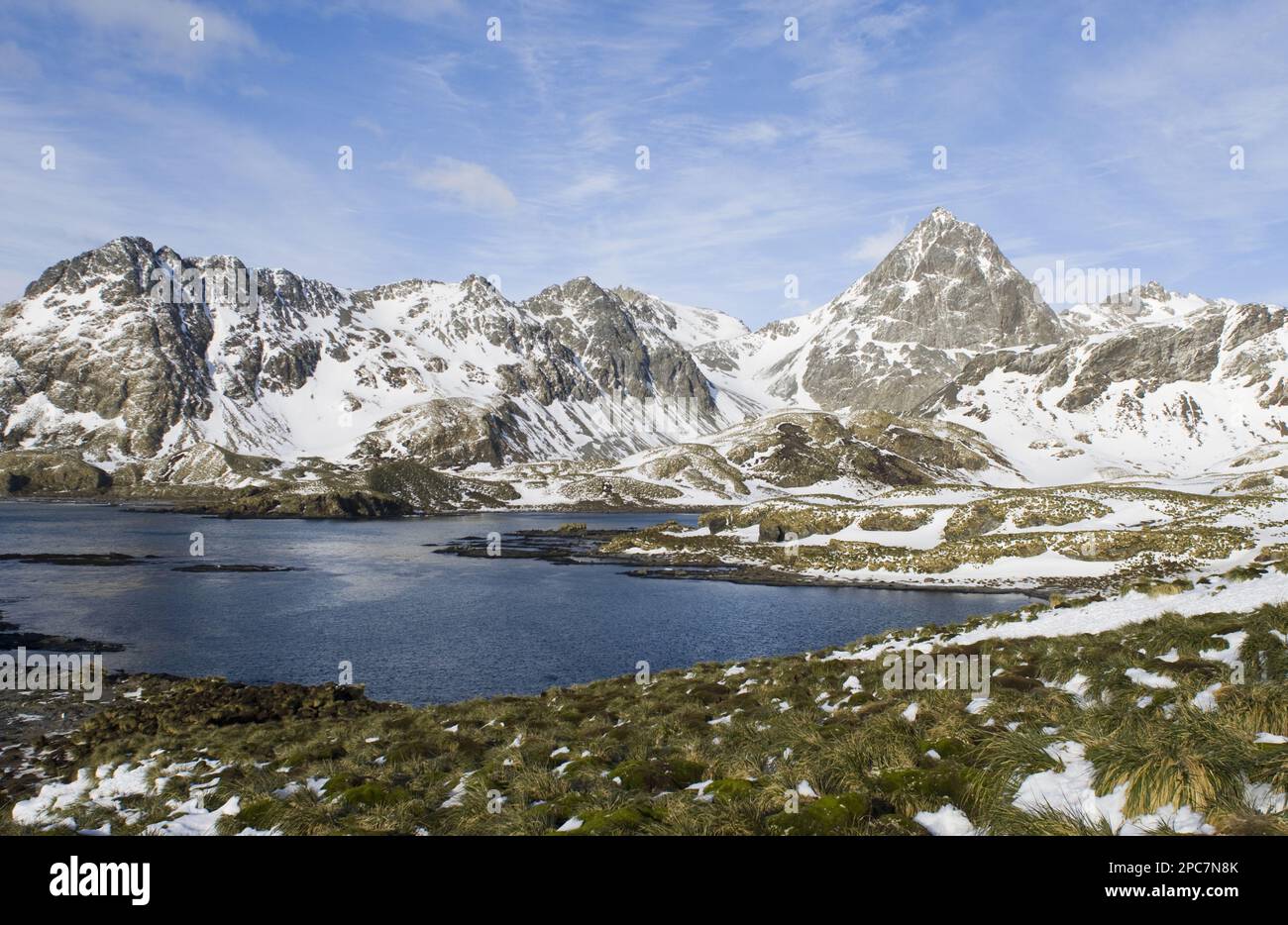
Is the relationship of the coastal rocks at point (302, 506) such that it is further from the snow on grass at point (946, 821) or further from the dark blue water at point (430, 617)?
the snow on grass at point (946, 821)

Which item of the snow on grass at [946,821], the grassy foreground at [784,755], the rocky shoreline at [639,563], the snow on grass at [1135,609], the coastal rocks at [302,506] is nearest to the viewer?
the grassy foreground at [784,755]

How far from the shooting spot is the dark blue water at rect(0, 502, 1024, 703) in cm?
4172

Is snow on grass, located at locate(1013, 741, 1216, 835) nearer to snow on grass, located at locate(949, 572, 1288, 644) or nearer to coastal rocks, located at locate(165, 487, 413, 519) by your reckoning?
snow on grass, located at locate(949, 572, 1288, 644)

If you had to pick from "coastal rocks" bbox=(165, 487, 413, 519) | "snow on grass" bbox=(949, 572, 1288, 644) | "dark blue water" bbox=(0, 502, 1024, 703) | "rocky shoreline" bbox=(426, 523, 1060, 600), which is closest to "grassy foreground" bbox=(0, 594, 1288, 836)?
"snow on grass" bbox=(949, 572, 1288, 644)

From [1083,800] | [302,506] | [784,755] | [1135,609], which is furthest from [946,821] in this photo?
[302,506]

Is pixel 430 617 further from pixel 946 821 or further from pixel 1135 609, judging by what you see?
pixel 946 821

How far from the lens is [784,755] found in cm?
1355

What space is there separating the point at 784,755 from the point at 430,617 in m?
48.1

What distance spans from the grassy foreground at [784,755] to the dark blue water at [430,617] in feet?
45.0

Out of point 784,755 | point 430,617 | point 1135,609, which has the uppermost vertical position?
point 1135,609

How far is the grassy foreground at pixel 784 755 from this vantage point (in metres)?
8.77

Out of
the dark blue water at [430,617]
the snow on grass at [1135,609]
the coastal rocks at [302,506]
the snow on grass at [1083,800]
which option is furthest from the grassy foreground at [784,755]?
the coastal rocks at [302,506]
